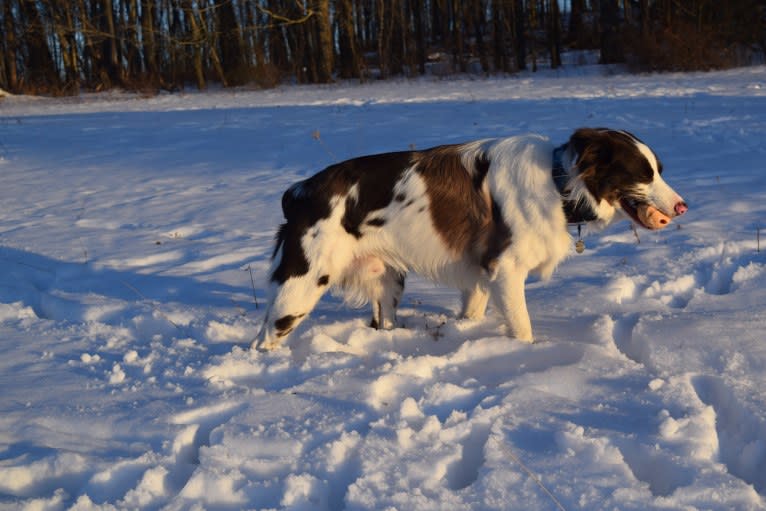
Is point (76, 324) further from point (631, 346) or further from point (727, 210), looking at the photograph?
point (727, 210)

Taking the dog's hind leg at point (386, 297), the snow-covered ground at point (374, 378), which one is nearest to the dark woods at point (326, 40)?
the snow-covered ground at point (374, 378)

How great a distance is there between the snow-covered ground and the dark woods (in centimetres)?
1779

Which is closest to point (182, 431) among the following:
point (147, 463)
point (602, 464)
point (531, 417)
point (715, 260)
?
point (147, 463)

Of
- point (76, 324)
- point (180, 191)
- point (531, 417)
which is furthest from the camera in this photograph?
point (180, 191)

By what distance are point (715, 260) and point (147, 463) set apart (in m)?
4.19

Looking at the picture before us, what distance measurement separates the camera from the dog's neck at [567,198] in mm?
3988

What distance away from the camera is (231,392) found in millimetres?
3684

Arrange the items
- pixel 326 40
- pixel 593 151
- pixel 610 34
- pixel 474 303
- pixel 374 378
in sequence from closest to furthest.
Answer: pixel 374 378, pixel 593 151, pixel 474 303, pixel 610 34, pixel 326 40

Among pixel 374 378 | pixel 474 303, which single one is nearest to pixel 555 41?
pixel 474 303

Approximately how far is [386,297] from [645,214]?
166cm

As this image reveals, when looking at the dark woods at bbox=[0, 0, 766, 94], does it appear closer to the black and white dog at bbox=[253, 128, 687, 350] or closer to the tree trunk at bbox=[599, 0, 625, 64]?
the tree trunk at bbox=[599, 0, 625, 64]

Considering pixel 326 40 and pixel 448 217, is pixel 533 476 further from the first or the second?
pixel 326 40

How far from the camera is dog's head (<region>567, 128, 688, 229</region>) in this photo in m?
3.87

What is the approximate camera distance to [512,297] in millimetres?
4172
